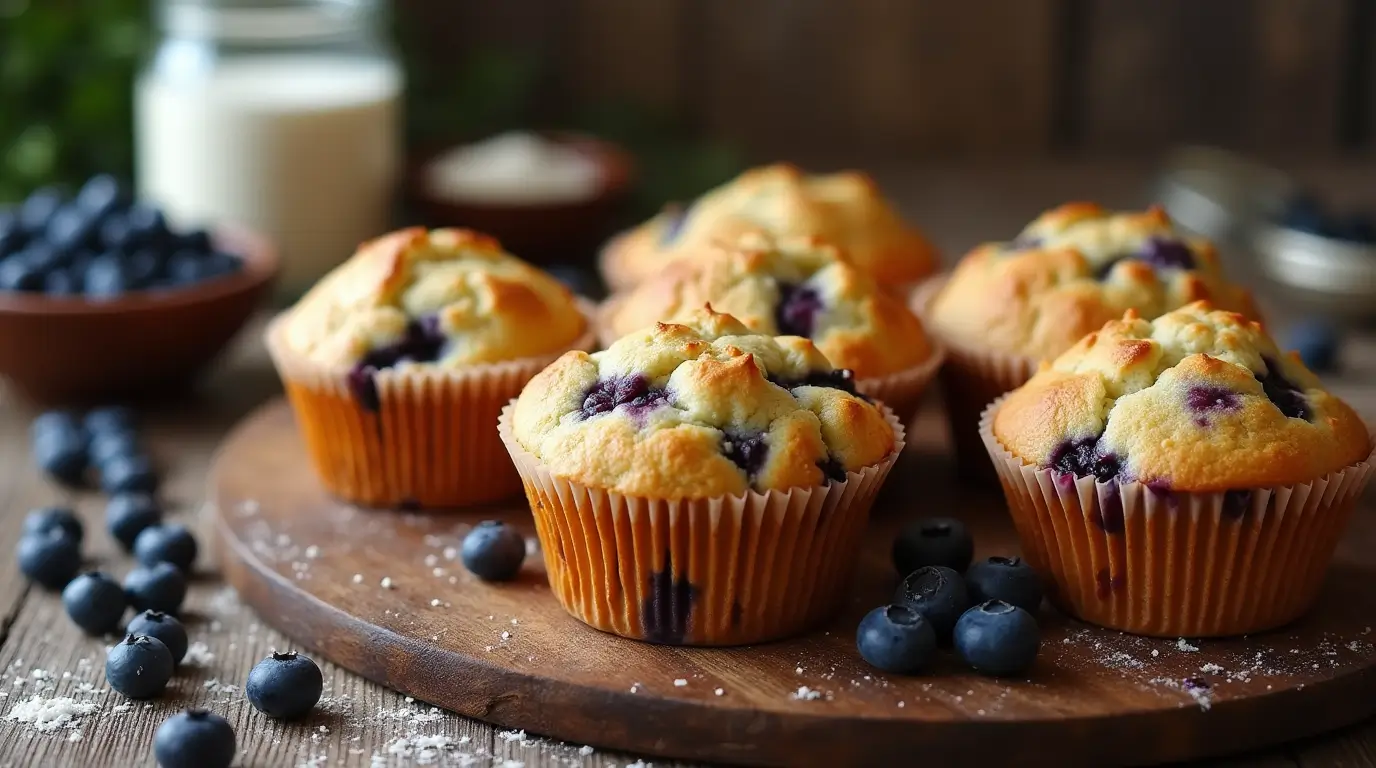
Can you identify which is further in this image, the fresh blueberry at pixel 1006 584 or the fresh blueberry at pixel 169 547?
the fresh blueberry at pixel 169 547

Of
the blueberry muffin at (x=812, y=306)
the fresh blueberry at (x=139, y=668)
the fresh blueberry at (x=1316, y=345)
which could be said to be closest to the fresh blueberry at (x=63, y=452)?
the fresh blueberry at (x=139, y=668)

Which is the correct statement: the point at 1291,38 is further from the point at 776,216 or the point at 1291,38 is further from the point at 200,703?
the point at 200,703

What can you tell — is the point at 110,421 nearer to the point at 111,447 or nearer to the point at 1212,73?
the point at 111,447

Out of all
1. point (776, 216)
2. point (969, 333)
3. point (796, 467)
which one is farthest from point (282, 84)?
point (796, 467)

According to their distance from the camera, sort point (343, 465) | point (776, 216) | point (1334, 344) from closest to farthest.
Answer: point (343, 465), point (776, 216), point (1334, 344)

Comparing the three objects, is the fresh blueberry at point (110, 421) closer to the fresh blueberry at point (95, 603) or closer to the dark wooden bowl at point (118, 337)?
the dark wooden bowl at point (118, 337)

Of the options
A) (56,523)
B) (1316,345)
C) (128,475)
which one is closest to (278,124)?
(128,475)
